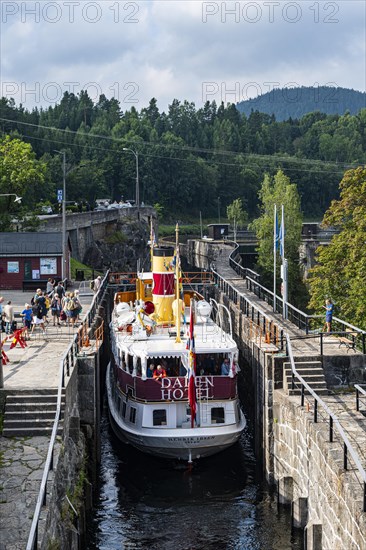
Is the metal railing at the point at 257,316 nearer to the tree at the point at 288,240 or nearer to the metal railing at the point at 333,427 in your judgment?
the metal railing at the point at 333,427

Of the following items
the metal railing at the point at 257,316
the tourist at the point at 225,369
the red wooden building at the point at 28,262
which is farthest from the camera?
the red wooden building at the point at 28,262

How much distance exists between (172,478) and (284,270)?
10740 millimetres

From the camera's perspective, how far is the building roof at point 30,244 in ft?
149

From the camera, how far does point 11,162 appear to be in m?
54.1

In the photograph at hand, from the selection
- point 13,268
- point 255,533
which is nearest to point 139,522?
point 255,533

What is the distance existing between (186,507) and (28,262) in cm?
2408

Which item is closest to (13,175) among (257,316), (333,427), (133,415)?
(257,316)

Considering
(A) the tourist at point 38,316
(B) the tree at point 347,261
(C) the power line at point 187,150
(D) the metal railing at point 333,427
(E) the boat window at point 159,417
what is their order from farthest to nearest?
(C) the power line at point 187,150 < (B) the tree at point 347,261 < (A) the tourist at point 38,316 < (E) the boat window at point 159,417 < (D) the metal railing at point 333,427

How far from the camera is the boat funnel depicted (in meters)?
33.6

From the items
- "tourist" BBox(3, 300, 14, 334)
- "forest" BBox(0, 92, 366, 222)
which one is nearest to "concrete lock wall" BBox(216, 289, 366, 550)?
"tourist" BBox(3, 300, 14, 334)

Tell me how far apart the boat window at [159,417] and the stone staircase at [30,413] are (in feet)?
19.7

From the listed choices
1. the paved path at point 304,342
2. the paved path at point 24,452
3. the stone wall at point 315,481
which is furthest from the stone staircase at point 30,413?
the paved path at point 304,342

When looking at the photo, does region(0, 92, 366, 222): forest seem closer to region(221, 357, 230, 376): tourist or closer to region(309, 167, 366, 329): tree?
region(309, 167, 366, 329): tree

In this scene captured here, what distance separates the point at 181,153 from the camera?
14738 cm
